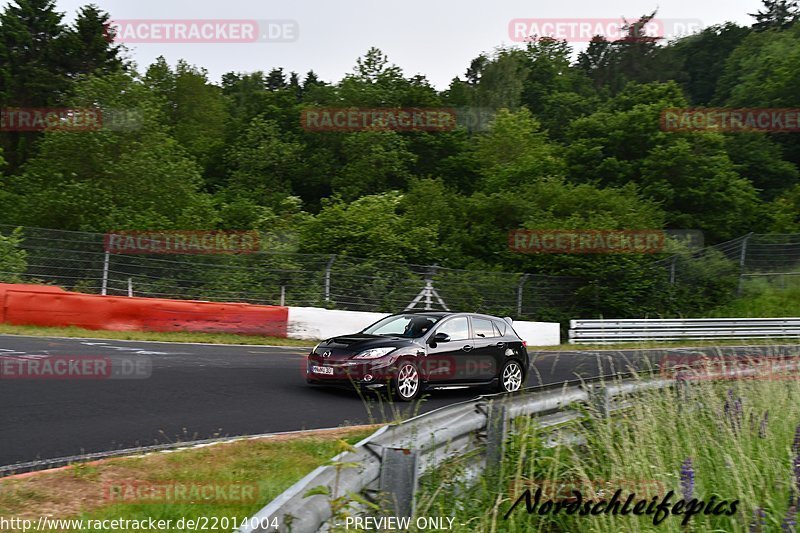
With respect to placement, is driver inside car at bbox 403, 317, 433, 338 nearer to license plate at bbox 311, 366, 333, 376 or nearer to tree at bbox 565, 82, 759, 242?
license plate at bbox 311, 366, 333, 376

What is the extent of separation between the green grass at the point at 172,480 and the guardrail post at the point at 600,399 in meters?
2.23

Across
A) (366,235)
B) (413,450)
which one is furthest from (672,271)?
(413,450)

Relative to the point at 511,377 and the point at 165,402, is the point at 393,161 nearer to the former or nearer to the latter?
the point at 511,377

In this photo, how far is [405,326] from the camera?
1337cm

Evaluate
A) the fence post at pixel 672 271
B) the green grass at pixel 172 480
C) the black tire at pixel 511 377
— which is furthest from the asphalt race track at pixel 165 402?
the fence post at pixel 672 271

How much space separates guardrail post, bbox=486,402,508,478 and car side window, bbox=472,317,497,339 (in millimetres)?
7888

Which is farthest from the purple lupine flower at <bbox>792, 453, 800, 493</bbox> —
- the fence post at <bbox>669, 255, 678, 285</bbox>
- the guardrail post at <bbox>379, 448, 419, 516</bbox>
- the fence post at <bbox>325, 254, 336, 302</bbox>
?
the fence post at <bbox>669, 255, 678, 285</bbox>

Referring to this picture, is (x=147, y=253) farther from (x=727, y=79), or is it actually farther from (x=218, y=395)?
(x=727, y=79)

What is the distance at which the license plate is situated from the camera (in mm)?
12548

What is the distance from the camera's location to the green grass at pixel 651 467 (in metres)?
5.61

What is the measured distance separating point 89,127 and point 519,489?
105 feet

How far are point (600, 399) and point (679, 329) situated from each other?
74.9 ft

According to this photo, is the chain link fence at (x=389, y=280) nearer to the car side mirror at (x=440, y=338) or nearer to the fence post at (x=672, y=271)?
the fence post at (x=672, y=271)

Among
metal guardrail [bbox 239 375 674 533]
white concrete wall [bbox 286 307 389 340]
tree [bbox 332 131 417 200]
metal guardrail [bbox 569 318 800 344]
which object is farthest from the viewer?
tree [bbox 332 131 417 200]
